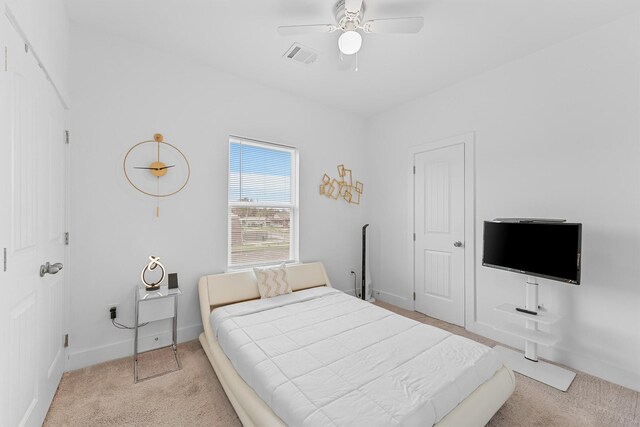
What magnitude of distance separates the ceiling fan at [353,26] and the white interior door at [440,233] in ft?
5.95

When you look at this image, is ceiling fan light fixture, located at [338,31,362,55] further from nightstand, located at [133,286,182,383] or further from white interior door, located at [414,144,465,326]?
nightstand, located at [133,286,182,383]

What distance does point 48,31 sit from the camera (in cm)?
177

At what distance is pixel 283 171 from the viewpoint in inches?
144

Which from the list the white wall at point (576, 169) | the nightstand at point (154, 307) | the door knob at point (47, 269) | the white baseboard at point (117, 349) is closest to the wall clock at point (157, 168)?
the nightstand at point (154, 307)

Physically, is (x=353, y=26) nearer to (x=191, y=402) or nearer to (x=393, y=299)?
(x=191, y=402)

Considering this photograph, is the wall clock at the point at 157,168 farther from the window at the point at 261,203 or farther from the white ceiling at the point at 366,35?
the white ceiling at the point at 366,35

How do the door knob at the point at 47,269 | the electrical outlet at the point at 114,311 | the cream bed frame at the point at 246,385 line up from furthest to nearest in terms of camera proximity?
the electrical outlet at the point at 114,311
the door knob at the point at 47,269
the cream bed frame at the point at 246,385

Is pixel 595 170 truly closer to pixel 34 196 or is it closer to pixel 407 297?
pixel 407 297

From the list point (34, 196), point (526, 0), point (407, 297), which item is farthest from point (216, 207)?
point (526, 0)

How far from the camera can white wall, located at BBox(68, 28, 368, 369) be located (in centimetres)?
239

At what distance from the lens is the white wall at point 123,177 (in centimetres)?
239

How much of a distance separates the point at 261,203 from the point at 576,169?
10.4ft

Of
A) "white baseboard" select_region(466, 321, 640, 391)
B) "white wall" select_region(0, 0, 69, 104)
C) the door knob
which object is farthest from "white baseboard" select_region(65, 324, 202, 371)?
"white baseboard" select_region(466, 321, 640, 391)

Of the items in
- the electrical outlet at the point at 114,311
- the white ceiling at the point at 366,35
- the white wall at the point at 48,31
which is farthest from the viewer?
the electrical outlet at the point at 114,311
